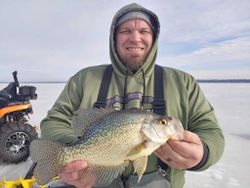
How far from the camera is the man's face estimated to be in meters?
2.32

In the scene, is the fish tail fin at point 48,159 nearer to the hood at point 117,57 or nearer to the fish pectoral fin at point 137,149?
the fish pectoral fin at point 137,149

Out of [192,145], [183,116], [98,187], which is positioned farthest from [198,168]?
[98,187]

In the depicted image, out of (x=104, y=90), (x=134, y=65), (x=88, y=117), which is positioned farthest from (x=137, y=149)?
(x=134, y=65)

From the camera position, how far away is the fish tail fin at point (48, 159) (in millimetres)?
1816

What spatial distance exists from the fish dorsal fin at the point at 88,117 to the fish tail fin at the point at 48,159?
16 cm

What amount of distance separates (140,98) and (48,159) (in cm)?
79

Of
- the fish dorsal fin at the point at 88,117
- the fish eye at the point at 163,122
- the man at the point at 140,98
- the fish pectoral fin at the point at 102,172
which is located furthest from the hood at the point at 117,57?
the fish pectoral fin at the point at 102,172

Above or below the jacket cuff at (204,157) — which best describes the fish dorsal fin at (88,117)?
above

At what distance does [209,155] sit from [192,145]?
0.72 feet

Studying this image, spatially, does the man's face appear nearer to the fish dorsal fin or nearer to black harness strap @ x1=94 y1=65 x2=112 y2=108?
black harness strap @ x1=94 y1=65 x2=112 y2=108

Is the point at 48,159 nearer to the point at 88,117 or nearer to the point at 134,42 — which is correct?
the point at 88,117

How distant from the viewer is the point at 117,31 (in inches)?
97.0

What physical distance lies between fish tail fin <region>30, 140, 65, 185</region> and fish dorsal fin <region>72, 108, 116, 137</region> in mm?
158

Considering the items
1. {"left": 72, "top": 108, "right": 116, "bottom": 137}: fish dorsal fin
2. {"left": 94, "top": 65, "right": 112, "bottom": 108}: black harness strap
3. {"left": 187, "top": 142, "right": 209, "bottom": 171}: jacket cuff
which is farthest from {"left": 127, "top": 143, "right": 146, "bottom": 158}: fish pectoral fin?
{"left": 94, "top": 65, "right": 112, "bottom": 108}: black harness strap
